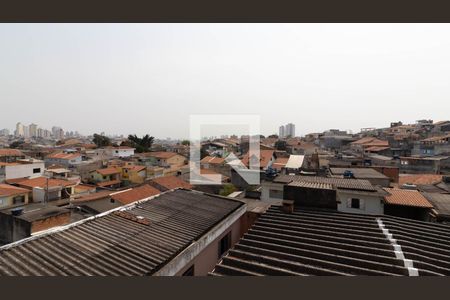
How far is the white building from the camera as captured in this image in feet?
73.4

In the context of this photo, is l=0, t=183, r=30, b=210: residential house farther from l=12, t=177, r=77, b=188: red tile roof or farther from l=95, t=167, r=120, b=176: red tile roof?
l=95, t=167, r=120, b=176: red tile roof

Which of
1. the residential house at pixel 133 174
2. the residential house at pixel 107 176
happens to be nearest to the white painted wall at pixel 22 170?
the residential house at pixel 107 176

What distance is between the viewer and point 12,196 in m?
17.4

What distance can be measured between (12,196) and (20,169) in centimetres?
755

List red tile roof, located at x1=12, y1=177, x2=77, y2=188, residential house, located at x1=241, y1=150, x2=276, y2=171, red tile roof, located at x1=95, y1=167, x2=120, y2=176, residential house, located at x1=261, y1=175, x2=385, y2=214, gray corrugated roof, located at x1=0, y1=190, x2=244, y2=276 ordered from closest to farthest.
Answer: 1. gray corrugated roof, located at x1=0, y1=190, x2=244, y2=276
2. residential house, located at x1=261, y1=175, x2=385, y2=214
3. red tile roof, located at x1=12, y1=177, x2=77, y2=188
4. residential house, located at x1=241, y1=150, x2=276, y2=171
5. red tile roof, located at x1=95, y1=167, x2=120, y2=176

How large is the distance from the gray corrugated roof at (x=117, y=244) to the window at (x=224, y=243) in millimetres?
548

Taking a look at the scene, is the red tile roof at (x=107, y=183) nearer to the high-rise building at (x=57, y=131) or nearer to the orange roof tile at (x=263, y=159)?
the orange roof tile at (x=263, y=159)

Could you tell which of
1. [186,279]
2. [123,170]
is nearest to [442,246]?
[186,279]

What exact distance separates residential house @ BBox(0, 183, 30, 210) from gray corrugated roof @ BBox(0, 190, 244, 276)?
15.6 m

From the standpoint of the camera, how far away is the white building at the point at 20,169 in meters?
22.4

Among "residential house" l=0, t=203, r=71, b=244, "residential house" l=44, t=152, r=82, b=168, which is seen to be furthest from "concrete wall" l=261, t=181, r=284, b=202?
"residential house" l=44, t=152, r=82, b=168

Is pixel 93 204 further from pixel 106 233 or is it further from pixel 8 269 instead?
pixel 8 269

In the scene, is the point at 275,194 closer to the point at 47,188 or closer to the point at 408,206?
the point at 408,206

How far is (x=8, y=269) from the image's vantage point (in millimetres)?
3691
